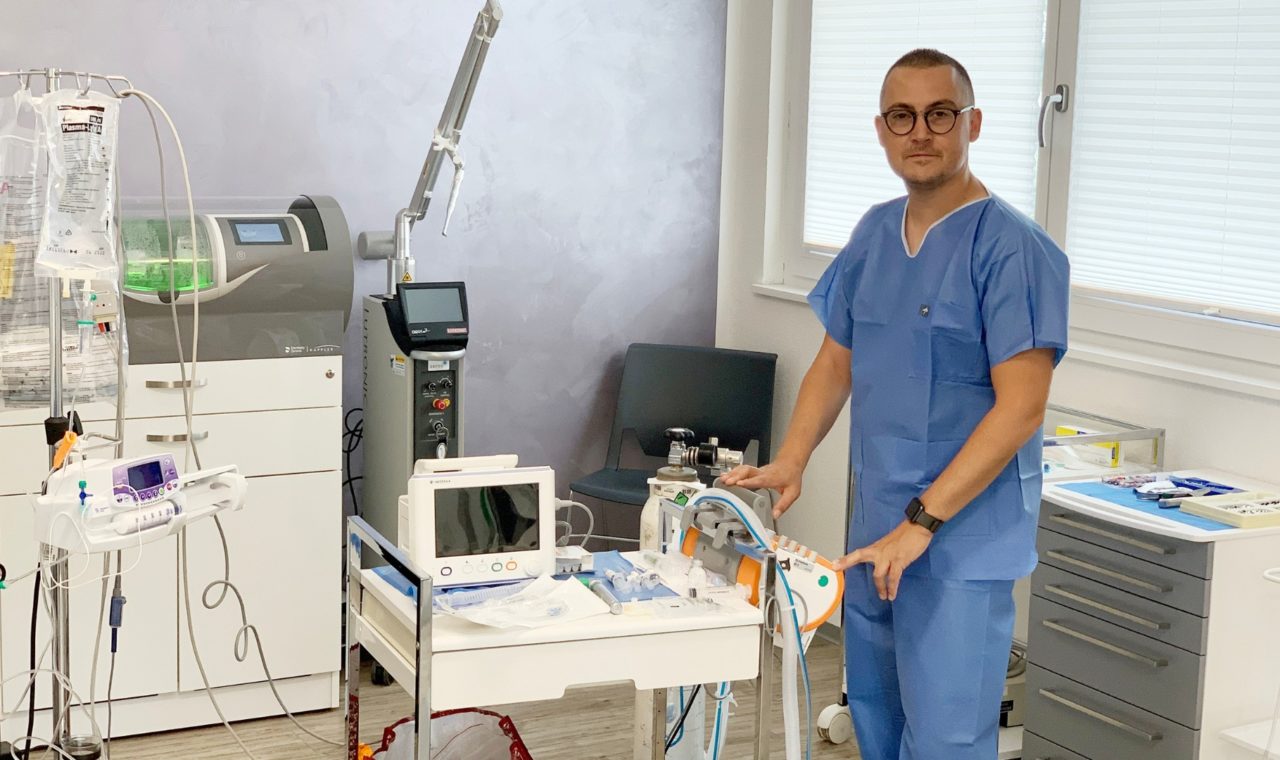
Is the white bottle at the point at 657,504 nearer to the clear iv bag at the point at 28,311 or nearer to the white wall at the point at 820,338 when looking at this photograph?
the clear iv bag at the point at 28,311

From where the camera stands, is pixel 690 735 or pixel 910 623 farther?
pixel 690 735

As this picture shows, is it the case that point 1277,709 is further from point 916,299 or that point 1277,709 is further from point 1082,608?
point 916,299

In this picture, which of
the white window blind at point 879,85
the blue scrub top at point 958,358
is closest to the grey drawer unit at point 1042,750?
the blue scrub top at point 958,358

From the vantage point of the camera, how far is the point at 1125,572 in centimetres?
279

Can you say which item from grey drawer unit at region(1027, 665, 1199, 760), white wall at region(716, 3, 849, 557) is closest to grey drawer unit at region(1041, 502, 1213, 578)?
grey drawer unit at region(1027, 665, 1199, 760)

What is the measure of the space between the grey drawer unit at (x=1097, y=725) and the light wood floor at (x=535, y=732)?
25.3 inches

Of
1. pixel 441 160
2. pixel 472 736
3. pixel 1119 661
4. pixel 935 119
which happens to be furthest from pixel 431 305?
pixel 1119 661

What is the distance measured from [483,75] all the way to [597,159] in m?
0.46

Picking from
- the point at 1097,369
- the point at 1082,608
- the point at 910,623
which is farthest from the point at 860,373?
the point at 1097,369

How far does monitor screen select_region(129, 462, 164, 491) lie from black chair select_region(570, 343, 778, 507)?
6.98 feet

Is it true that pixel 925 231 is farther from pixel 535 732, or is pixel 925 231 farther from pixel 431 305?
pixel 535 732

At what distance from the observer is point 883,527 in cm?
255

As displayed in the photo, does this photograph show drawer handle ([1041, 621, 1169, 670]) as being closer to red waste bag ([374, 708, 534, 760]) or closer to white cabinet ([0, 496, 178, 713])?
red waste bag ([374, 708, 534, 760])

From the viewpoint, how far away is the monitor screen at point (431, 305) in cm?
364
